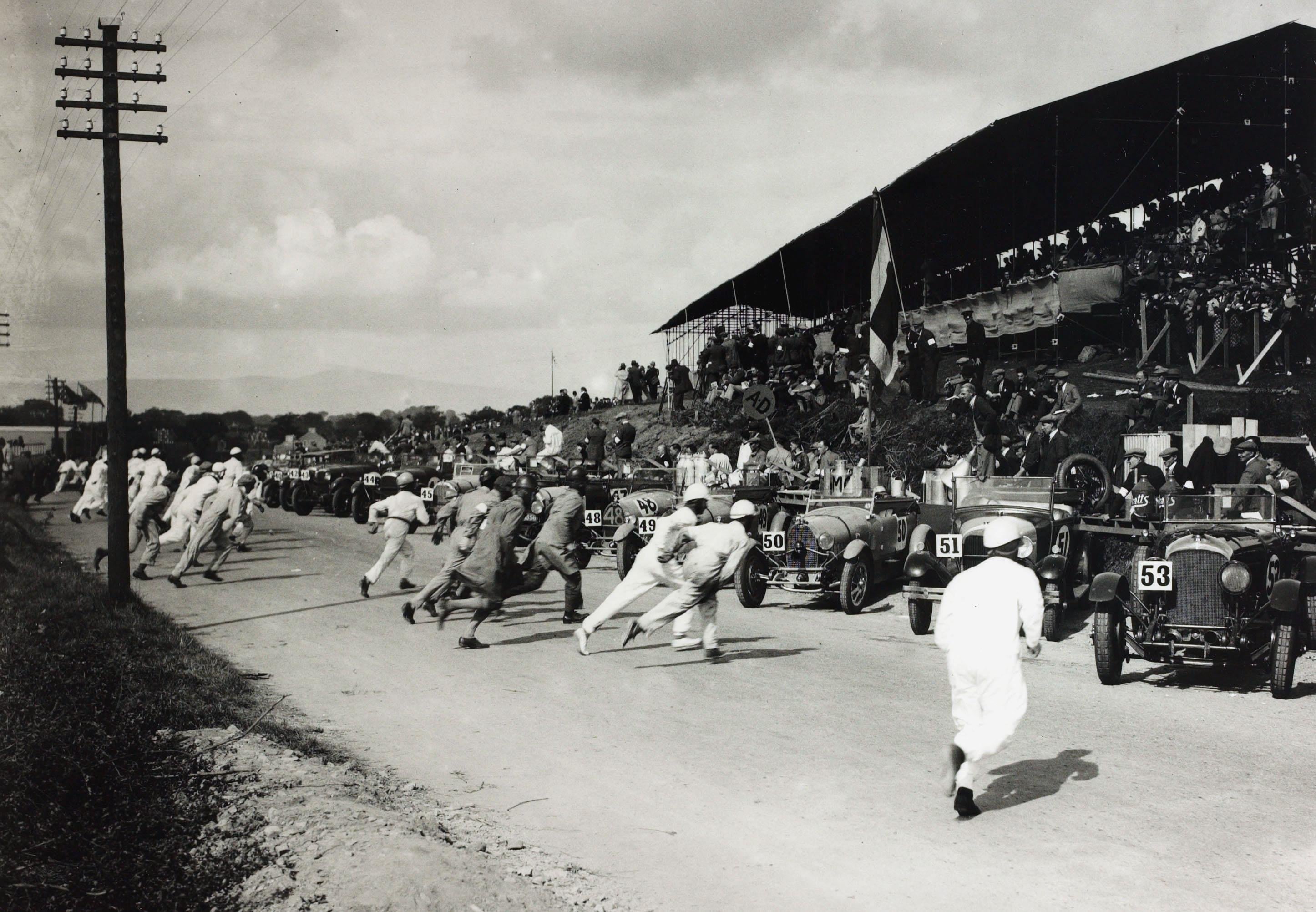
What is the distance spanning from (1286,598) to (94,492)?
90.7 ft

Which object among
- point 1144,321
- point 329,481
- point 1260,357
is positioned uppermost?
point 1144,321

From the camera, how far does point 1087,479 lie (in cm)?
1570

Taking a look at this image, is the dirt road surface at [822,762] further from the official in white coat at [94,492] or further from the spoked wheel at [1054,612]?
the official in white coat at [94,492]

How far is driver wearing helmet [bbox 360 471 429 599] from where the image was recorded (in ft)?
51.1

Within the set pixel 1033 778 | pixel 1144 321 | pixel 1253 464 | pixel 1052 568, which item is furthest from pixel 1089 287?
pixel 1033 778

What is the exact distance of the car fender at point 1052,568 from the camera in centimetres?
1039

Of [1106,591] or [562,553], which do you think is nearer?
[1106,591]

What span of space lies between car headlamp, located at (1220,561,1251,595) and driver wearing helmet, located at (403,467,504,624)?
7.58 meters

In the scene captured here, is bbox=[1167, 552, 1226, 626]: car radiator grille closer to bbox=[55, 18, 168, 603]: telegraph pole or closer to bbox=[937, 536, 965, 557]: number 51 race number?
bbox=[937, 536, 965, 557]: number 51 race number

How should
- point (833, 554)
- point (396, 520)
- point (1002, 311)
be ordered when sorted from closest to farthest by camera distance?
point (833, 554) → point (396, 520) → point (1002, 311)

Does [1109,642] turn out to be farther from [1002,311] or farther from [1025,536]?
[1002,311]

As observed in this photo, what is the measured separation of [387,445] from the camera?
132 ft

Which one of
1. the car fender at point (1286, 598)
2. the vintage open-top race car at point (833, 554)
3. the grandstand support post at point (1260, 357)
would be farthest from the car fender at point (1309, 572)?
the grandstand support post at point (1260, 357)

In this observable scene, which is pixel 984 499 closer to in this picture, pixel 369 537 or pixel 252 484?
pixel 252 484
